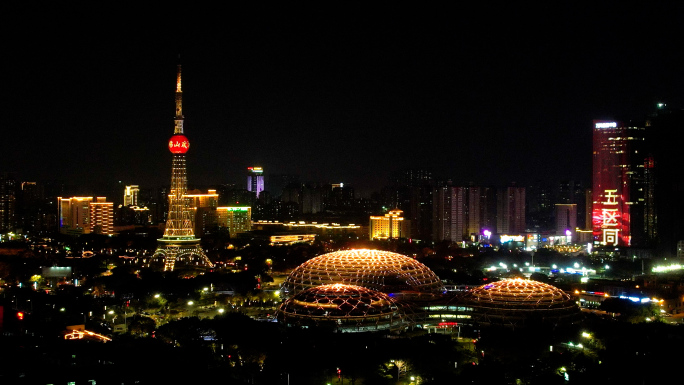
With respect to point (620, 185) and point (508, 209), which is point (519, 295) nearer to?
point (620, 185)

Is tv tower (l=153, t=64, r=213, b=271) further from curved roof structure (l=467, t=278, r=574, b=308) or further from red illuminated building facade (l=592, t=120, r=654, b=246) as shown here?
red illuminated building facade (l=592, t=120, r=654, b=246)

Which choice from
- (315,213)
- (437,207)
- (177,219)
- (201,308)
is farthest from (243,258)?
(315,213)

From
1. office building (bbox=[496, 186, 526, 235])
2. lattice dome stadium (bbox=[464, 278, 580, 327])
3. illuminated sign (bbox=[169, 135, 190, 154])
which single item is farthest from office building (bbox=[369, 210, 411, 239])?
lattice dome stadium (bbox=[464, 278, 580, 327])

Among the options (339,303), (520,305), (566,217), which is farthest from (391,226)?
(339,303)

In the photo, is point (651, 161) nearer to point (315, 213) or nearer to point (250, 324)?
point (250, 324)

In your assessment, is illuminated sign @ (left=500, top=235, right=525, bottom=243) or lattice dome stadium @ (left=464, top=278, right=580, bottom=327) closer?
lattice dome stadium @ (left=464, top=278, right=580, bottom=327)
